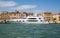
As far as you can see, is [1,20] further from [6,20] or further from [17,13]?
[17,13]

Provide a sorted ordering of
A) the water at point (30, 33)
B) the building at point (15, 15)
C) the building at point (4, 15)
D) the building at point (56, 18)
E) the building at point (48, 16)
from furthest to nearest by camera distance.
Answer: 1. the building at point (15, 15)
2. the building at point (4, 15)
3. the building at point (48, 16)
4. the building at point (56, 18)
5. the water at point (30, 33)

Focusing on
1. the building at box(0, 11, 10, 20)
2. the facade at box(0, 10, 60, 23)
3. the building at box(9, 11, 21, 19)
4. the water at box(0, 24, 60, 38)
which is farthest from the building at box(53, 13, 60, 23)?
the water at box(0, 24, 60, 38)

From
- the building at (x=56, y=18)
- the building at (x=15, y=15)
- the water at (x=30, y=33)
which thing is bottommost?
the water at (x=30, y=33)

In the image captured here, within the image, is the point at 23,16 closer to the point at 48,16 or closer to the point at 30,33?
the point at 48,16

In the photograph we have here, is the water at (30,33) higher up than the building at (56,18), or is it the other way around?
the building at (56,18)

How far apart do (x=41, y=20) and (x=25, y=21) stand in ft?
6.57

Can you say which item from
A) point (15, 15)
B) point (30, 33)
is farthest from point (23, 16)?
point (30, 33)

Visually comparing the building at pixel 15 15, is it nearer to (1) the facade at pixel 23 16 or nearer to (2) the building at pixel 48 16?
(1) the facade at pixel 23 16

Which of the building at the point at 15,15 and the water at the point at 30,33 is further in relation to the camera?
the building at the point at 15,15

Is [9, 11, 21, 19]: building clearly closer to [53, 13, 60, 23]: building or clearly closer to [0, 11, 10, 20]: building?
[0, 11, 10, 20]: building

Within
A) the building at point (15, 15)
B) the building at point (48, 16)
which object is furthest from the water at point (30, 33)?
the building at point (15, 15)

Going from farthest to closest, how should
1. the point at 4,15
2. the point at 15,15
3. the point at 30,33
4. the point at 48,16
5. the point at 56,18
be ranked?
the point at 15,15 → the point at 4,15 → the point at 48,16 → the point at 56,18 → the point at 30,33

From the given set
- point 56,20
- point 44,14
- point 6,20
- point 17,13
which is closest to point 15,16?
point 17,13

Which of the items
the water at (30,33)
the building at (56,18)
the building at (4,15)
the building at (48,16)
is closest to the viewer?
the water at (30,33)
